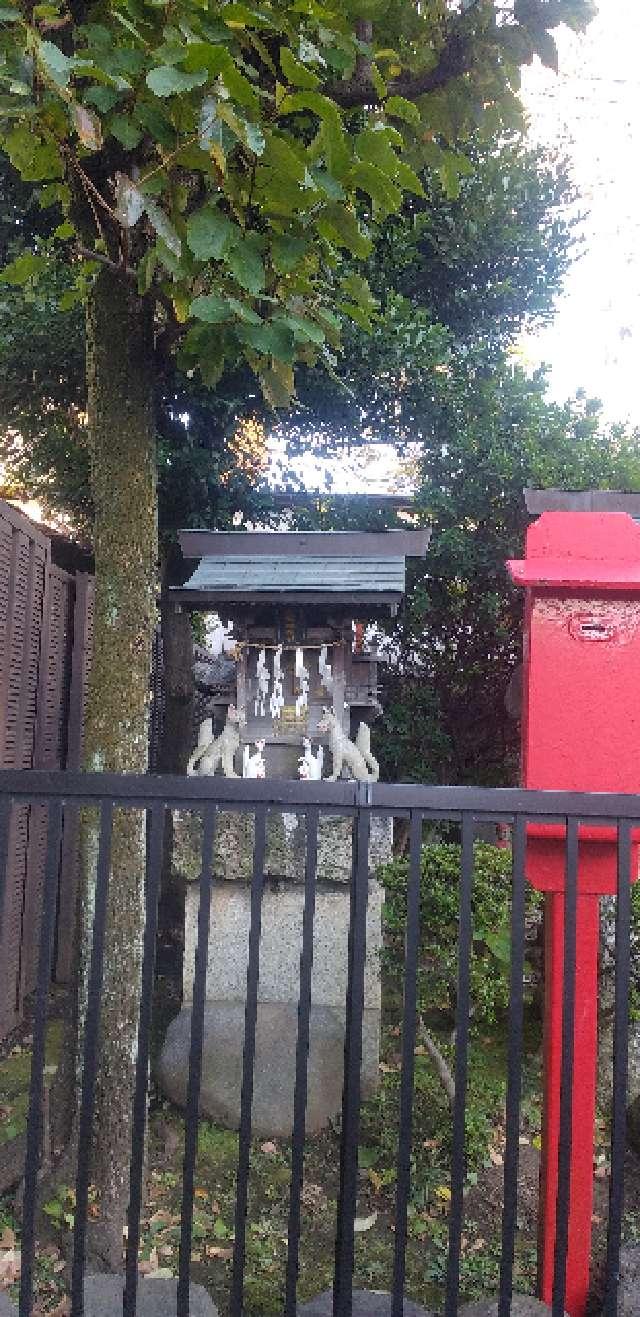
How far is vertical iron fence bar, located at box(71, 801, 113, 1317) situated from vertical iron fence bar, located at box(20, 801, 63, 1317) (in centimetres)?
10

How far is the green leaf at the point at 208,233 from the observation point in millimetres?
2539

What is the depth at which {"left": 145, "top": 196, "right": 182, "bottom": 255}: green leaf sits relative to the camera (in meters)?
2.65

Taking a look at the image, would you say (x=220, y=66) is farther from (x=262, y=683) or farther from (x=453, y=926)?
(x=262, y=683)

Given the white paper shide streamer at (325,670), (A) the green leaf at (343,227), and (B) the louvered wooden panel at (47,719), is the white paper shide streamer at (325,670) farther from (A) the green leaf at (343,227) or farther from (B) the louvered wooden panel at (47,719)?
(A) the green leaf at (343,227)

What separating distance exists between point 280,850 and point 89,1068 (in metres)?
3.94

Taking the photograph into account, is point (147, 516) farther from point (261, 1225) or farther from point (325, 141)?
point (261, 1225)

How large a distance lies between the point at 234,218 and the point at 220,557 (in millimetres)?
3486

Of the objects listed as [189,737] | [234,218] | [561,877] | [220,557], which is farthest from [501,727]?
[234,218]

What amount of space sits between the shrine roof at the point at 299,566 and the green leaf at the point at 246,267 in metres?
3.26

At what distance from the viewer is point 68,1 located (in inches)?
120

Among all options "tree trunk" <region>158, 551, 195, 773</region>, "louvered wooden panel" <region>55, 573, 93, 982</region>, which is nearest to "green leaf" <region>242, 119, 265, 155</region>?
"louvered wooden panel" <region>55, 573, 93, 982</region>

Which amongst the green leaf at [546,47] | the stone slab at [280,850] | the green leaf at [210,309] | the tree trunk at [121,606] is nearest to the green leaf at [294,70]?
the green leaf at [210,309]

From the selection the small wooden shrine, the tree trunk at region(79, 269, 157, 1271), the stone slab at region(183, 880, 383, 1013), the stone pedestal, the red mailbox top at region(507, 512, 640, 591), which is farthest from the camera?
the small wooden shrine

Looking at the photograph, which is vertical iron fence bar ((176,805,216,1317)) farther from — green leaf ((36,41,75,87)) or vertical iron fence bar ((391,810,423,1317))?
green leaf ((36,41,75,87))
